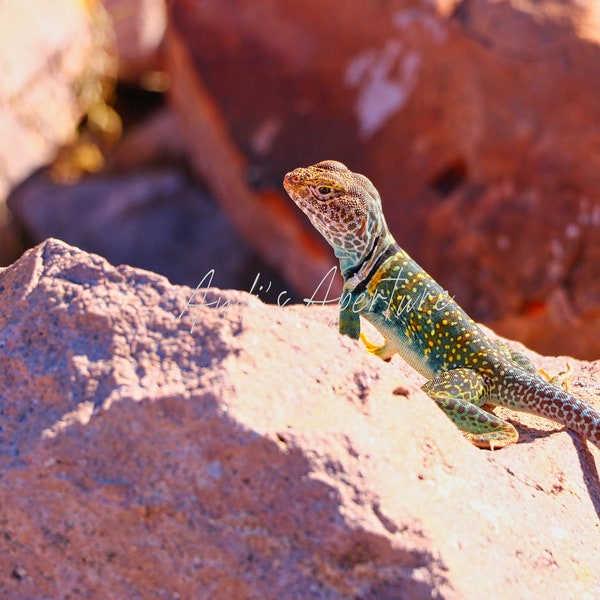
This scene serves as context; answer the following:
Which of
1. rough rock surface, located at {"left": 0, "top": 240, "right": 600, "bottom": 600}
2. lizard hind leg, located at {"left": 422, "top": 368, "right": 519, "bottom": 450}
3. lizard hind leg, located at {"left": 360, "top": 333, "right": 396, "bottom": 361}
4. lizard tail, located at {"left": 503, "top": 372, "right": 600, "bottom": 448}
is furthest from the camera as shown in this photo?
lizard hind leg, located at {"left": 360, "top": 333, "right": 396, "bottom": 361}

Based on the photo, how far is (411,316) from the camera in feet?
13.0

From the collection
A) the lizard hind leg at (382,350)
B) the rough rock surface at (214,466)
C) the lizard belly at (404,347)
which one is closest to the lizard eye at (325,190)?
the lizard belly at (404,347)

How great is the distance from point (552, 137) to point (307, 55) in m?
2.51

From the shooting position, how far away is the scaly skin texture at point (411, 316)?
12.1ft

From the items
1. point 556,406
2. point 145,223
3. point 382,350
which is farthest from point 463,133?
point 556,406

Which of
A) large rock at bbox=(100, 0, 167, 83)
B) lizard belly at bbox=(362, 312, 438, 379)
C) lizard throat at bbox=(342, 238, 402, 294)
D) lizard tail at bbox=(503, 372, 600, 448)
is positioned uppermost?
lizard tail at bbox=(503, 372, 600, 448)

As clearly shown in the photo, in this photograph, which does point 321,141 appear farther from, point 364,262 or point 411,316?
point 411,316

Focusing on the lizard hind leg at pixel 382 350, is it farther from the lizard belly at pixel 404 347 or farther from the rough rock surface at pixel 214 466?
the rough rock surface at pixel 214 466

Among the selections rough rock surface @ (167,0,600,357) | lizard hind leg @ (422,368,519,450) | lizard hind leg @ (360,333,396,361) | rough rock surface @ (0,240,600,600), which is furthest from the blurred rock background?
rough rock surface @ (0,240,600,600)

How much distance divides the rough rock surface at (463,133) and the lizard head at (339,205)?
336cm

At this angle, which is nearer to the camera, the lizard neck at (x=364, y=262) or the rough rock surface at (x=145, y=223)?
the lizard neck at (x=364, y=262)

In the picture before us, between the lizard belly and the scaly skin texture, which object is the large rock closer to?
the scaly skin texture

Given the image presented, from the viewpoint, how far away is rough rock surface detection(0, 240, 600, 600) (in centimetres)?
253

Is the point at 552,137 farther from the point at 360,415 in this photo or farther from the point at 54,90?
the point at 54,90
